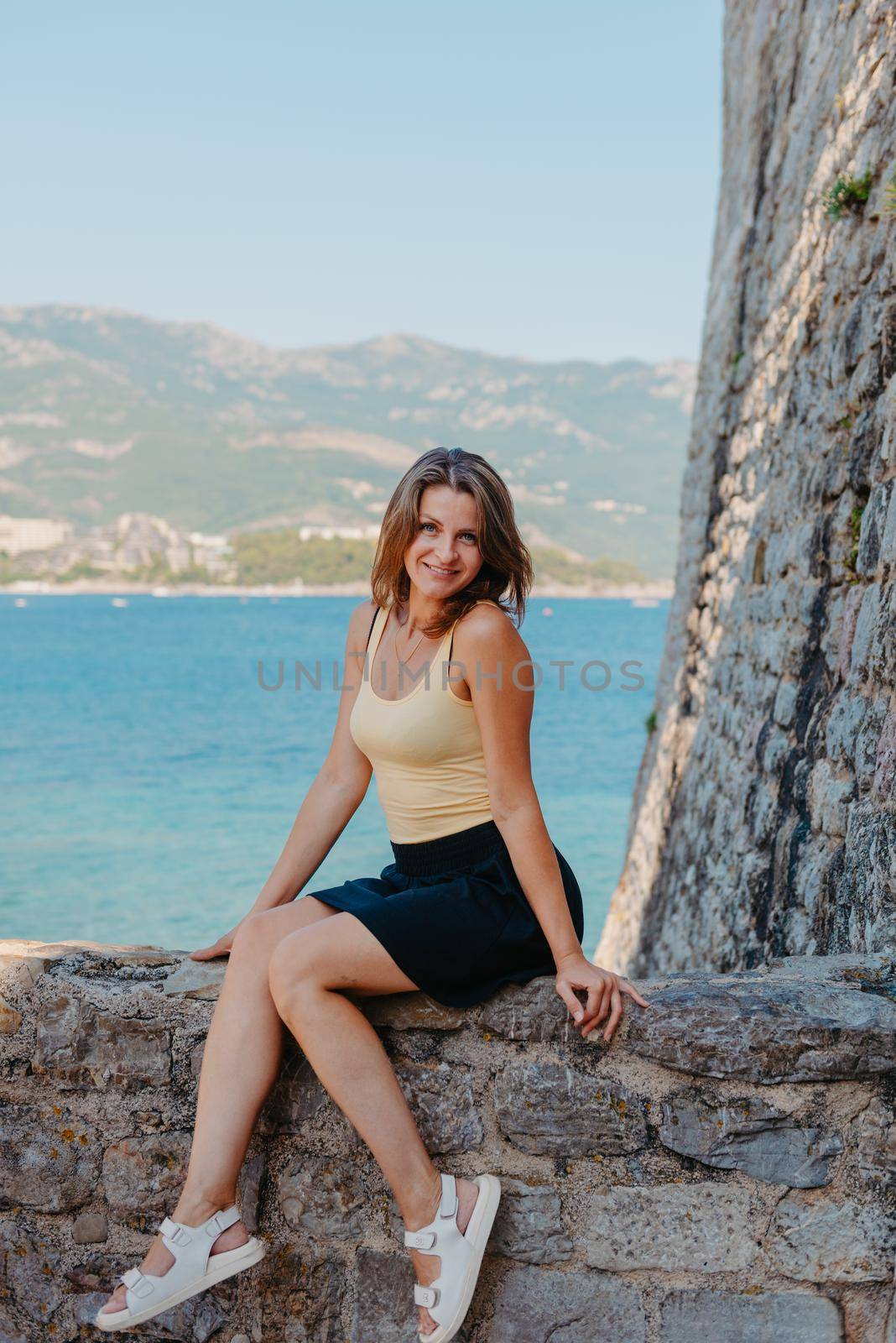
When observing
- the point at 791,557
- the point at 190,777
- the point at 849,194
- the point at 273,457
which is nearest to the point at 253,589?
the point at 273,457

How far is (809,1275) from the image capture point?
178 centimetres

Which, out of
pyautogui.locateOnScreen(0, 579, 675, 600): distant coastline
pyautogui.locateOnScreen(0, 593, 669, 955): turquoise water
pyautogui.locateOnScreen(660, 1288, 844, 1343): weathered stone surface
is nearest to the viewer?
pyautogui.locateOnScreen(660, 1288, 844, 1343): weathered stone surface

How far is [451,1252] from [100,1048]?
0.70m

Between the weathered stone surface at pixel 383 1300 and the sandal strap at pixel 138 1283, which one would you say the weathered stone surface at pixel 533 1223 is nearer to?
the weathered stone surface at pixel 383 1300

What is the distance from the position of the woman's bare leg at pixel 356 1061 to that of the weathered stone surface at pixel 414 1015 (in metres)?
0.08

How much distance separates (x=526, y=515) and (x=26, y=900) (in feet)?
363

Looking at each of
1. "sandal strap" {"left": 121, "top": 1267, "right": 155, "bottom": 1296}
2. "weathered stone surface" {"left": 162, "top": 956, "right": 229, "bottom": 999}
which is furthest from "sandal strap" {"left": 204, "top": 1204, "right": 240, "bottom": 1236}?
"weathered stone surface" {"left": 162, "top": 956, "right": 229, "bottom": 999}

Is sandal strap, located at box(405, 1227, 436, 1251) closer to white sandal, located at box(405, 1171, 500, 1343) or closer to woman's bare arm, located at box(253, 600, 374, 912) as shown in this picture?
white sandal, located at box(405, 1171, 500, 1343)

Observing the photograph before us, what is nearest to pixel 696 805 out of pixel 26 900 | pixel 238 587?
pixel 26 900

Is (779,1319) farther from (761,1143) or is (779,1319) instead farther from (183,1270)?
(183,1270)

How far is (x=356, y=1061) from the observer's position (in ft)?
5.74

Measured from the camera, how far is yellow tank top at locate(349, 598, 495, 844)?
1959 mm

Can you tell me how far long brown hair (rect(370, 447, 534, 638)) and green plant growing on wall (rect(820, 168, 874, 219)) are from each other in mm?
1803

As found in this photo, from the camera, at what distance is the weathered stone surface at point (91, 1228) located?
1908mm
